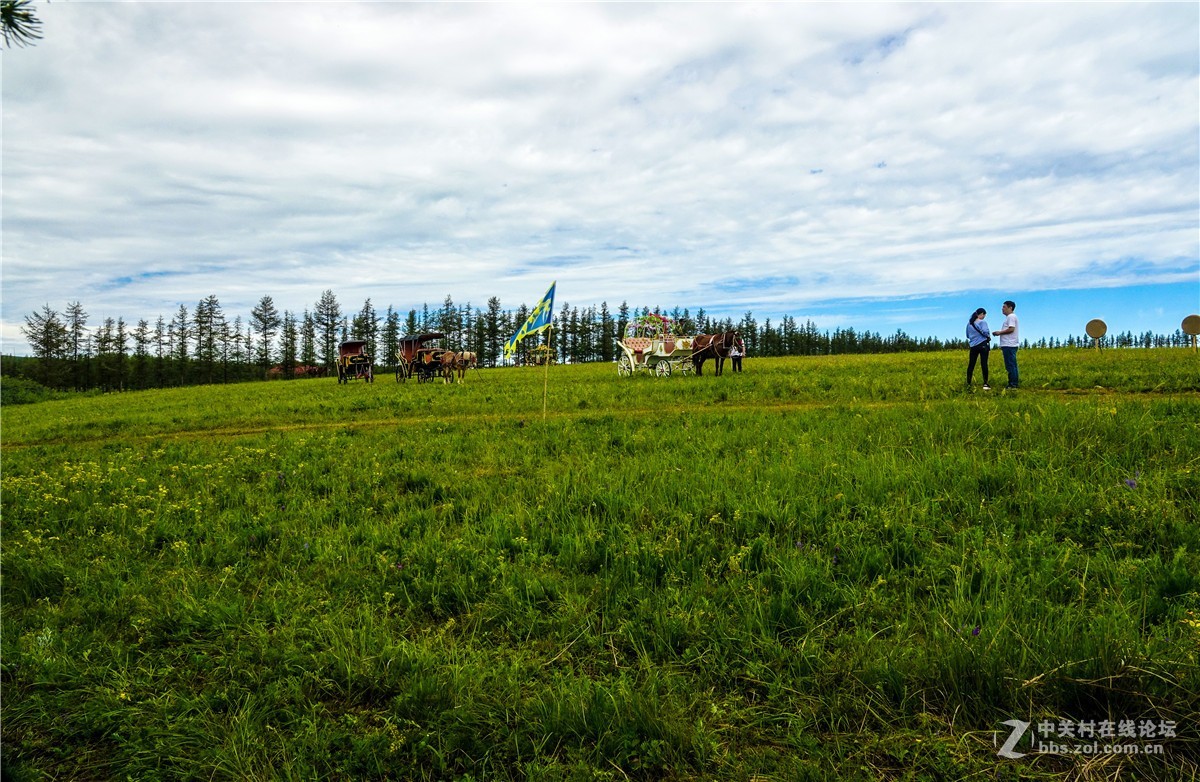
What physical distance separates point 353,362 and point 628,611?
3801 cm

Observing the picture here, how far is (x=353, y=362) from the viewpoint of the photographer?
38500 millimetres

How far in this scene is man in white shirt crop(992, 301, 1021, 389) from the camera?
15344mm

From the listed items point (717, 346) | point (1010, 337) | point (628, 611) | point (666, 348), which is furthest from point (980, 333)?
point (628, 611)

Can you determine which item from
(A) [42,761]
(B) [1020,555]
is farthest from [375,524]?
(B) [1020,555]

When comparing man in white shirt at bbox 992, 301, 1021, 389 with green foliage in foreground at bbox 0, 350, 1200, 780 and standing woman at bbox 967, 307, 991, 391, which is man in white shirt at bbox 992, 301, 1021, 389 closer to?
standing woman at bbox 967, 307, 991, 391

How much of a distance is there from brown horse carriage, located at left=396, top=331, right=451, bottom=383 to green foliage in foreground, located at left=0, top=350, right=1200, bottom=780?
2263cm

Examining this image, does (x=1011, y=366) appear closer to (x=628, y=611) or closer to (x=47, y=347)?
(x=628, y=611)

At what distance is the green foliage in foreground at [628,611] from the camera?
3.25 meters

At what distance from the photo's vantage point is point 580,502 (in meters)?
6.98

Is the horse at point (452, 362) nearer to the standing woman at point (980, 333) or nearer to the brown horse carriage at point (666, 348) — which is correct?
the brown horse carriage at point (666, 348)

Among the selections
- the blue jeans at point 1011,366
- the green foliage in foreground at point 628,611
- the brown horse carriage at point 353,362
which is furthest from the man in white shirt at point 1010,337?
the brown horse carriage at point 353,362

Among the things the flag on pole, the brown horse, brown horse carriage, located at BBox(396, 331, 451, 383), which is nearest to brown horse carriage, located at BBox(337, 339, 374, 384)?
brown horse carriage, located at BBox(396, 331, 451, 383)

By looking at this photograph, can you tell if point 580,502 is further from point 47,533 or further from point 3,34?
point 47,533

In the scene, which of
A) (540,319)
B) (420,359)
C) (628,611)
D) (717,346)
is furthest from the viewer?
(420,359)
